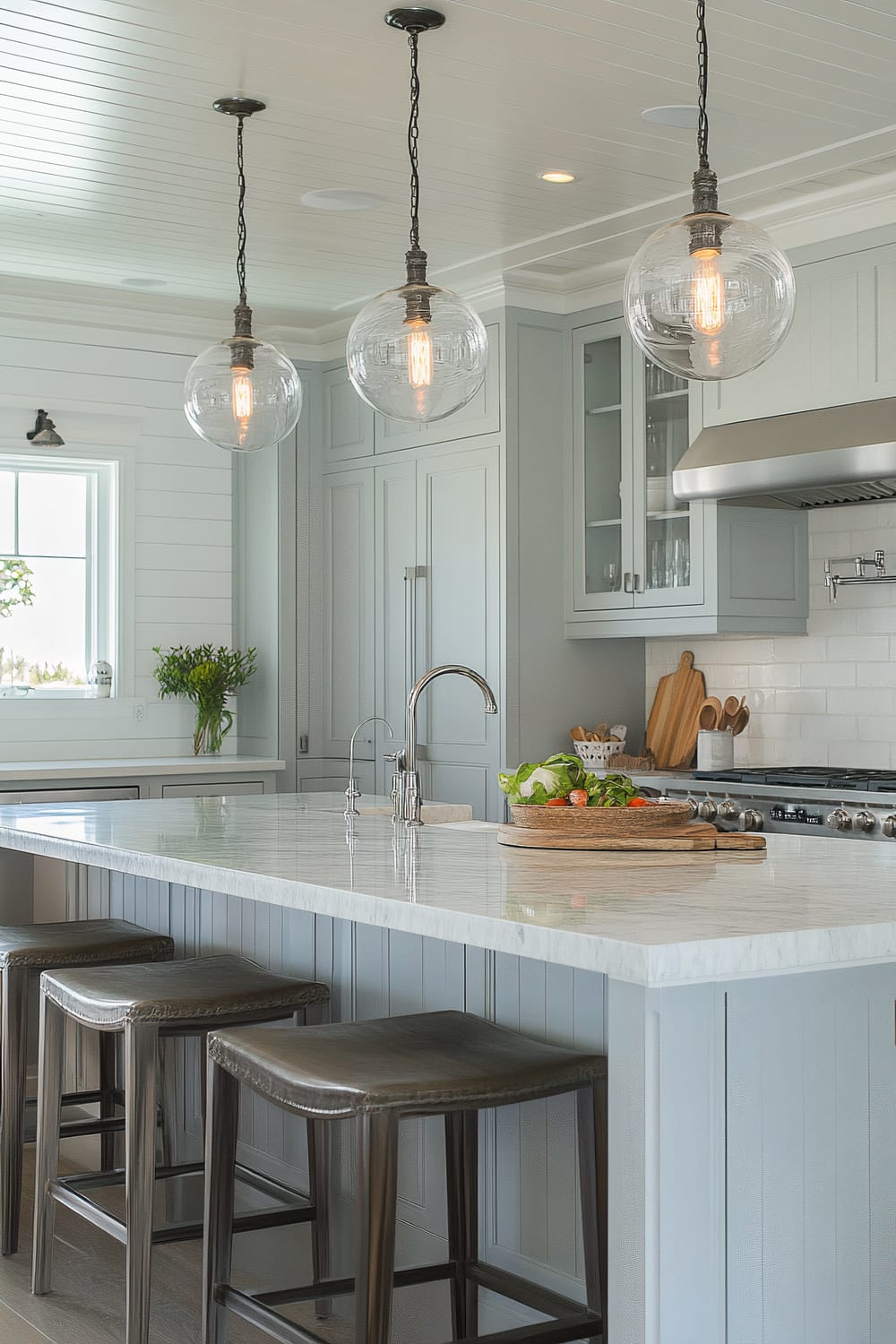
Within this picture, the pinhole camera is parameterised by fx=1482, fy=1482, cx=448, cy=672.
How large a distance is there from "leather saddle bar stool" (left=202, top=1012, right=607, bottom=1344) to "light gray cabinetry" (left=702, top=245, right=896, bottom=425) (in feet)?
8.92

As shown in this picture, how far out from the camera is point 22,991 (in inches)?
125

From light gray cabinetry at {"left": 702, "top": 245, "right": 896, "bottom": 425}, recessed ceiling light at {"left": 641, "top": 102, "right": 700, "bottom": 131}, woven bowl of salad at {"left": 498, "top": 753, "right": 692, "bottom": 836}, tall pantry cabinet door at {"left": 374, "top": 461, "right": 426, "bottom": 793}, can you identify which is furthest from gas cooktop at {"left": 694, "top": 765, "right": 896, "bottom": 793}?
recessed ceiling light at {"left": 641, "top": 102, "right": 700, "bottom": 131}

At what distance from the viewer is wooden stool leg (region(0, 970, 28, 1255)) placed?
3.13 meters

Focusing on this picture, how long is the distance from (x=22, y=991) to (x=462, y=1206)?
3.98 feet

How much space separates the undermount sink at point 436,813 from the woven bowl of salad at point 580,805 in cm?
63

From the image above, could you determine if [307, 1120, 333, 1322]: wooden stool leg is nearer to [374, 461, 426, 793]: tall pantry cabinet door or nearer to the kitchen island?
the kitchen island

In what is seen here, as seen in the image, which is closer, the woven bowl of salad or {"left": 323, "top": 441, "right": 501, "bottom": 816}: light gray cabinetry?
the woven bowl of salad

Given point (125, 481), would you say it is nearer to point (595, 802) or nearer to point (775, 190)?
point (775, 190)

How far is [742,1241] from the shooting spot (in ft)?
5.59

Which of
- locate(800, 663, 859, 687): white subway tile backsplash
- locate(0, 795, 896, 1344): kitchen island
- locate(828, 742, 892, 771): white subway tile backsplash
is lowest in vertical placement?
locate(0, 795, 896, 1344): kitchen island

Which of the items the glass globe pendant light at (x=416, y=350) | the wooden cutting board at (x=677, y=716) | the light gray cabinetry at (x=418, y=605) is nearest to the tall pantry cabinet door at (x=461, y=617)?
the light gray cabinetry at (x=418, y=605)

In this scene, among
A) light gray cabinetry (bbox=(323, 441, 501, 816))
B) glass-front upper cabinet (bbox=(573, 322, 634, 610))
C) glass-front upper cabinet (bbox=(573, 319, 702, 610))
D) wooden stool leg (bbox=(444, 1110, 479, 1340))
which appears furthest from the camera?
light gray cabinetry (bbox=(323, 441, 501, 816))

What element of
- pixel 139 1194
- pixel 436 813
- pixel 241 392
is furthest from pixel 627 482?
pixel 139 1194

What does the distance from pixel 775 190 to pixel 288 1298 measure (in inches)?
134
